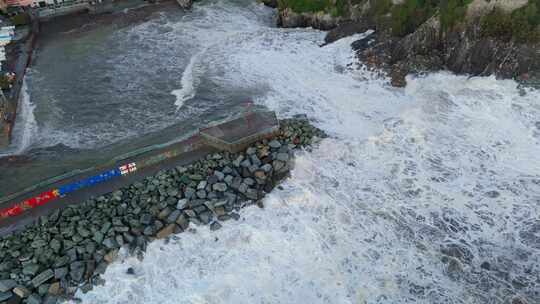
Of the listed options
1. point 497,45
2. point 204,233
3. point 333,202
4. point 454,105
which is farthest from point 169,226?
point 497,45

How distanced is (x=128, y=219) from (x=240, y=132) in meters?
7.91

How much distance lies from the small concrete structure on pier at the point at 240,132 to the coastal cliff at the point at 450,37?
10.6 meters

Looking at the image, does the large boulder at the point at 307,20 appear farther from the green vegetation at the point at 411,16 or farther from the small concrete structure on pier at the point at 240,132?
the small concrete structure on pier at the point at 240,132

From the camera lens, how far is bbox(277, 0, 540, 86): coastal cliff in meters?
28.0

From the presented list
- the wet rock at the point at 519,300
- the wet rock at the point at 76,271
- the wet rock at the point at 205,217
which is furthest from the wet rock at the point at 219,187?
the wet rock at the point at 519,300

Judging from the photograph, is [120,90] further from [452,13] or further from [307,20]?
[452,13]

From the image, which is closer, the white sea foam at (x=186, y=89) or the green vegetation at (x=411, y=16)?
the white sea foam at (x=186, y=89)

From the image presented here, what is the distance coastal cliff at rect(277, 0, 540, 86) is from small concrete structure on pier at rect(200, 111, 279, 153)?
10.6m

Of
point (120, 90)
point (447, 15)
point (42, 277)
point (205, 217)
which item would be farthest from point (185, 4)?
point (42, 277)

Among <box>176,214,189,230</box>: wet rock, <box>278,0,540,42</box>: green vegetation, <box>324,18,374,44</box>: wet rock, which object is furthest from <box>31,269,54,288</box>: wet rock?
<box>278,0,540,42</box>: green vegetation

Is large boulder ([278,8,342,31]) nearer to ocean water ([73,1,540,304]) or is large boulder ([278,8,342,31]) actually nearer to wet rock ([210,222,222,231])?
ocean water ([73,1,540,304])

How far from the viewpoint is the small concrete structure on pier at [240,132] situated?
23.1 metres

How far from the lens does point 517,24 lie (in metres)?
28.2

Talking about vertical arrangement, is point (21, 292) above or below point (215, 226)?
below
